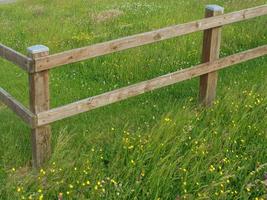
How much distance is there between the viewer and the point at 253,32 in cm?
1002

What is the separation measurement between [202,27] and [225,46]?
3.41 metres

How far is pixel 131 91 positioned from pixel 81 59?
0.89 meters

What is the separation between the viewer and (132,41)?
221 inches

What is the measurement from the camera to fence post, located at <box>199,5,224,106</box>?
253 inches

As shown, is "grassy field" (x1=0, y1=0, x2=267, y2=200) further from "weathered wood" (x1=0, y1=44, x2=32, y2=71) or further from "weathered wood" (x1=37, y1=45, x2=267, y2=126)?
"weathered wood" (x1=0, y1=44, x2=32, y2=71)

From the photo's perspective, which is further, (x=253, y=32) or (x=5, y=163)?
(x=253, y=32)

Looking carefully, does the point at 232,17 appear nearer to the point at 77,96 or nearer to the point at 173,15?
the point at 77,96

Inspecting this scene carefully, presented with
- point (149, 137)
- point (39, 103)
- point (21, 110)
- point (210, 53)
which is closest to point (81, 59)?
point (39, 103)

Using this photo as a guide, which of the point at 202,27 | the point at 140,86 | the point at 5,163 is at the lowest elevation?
the point at 5,163

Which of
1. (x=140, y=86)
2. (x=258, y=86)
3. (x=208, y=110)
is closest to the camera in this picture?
(x=140, y=86)

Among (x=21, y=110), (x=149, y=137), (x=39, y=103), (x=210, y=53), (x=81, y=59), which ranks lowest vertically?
(x=149, y=137)

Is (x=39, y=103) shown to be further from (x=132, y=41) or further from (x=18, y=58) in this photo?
(x=132, y=41)

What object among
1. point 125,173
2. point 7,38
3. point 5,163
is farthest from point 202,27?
point 7,38

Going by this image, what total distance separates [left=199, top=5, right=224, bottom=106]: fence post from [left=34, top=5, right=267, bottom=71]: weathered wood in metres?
0.12
